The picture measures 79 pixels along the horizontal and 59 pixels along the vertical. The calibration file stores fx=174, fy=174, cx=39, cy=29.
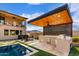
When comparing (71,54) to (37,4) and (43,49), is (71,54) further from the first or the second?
(37,4)

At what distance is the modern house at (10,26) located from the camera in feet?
11.8

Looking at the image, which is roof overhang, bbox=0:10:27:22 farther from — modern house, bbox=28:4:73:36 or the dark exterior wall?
the dark exterior wall

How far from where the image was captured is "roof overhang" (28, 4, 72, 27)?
3492 millimetres

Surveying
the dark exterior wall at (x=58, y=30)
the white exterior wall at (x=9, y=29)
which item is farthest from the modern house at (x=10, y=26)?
the dark exterior wall at (x=58, y=30)

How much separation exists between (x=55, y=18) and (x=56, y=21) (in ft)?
0.22

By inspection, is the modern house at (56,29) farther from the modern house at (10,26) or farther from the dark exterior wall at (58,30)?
the modern house at (10,26)

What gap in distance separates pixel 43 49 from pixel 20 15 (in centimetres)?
86

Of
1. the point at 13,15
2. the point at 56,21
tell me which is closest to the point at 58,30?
the point at 56,21

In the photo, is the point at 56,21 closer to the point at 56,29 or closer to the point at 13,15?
the point at 56,29

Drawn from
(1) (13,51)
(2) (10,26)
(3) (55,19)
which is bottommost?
(1) (13,51)

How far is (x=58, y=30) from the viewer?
3639mm

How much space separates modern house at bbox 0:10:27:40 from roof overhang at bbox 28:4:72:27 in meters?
0.24

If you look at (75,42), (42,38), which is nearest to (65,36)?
(75,42)

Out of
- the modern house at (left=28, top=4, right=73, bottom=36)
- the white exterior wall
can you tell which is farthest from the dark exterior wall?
the white exterior wall
